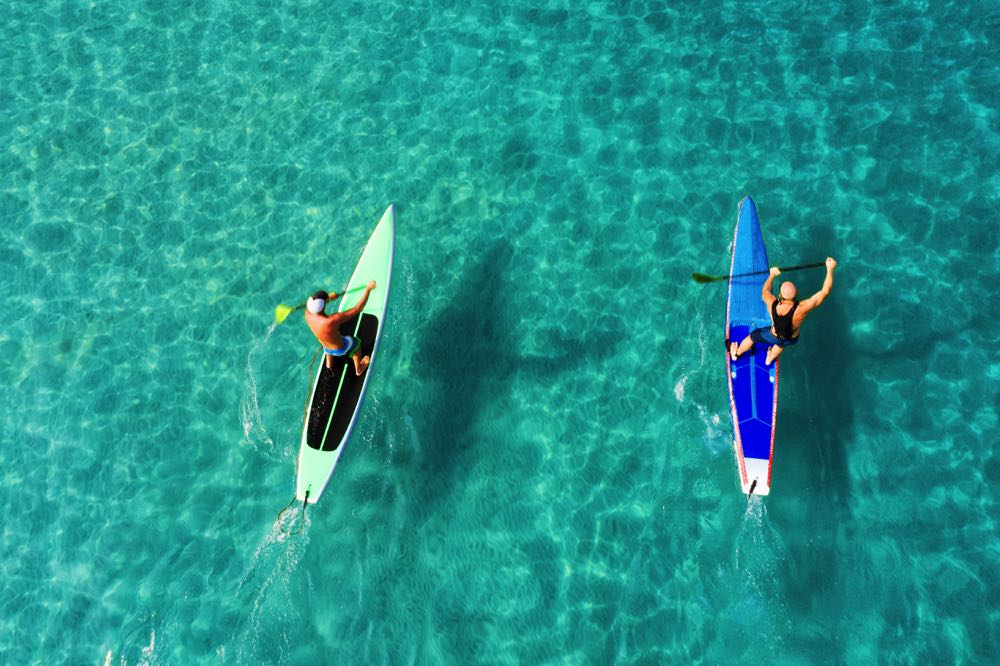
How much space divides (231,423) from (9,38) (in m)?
9.63

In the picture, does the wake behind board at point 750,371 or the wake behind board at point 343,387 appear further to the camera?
the wake behind board at point 343,387

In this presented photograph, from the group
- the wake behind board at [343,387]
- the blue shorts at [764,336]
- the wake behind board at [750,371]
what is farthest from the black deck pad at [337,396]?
the blue shorts at [764,336]

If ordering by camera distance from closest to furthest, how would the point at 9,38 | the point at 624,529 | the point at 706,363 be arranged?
the point at 624,529, the point at 706,363, the point at 9,38

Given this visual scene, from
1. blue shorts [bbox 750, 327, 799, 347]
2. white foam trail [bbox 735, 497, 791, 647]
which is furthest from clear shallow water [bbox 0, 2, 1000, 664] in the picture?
blue shorts [bbox 750, 327, 799, 347]

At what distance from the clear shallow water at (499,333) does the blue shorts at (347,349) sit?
0.84 m

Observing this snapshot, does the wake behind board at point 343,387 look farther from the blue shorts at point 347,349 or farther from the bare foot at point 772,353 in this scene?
the bare foot at point 772,353

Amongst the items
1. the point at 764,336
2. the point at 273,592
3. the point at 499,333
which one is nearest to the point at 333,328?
the point at 499,333

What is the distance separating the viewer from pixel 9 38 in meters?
12.9

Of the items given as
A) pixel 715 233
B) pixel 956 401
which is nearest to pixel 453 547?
pixel 715 233

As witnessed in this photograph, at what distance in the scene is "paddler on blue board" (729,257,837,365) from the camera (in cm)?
782

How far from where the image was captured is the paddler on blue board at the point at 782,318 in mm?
7820

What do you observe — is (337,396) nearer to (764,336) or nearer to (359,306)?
(359,306)

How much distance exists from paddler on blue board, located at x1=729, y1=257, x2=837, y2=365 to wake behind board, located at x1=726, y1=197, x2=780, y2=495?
0.44ft

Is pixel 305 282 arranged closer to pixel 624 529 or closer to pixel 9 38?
pixel 624 529
